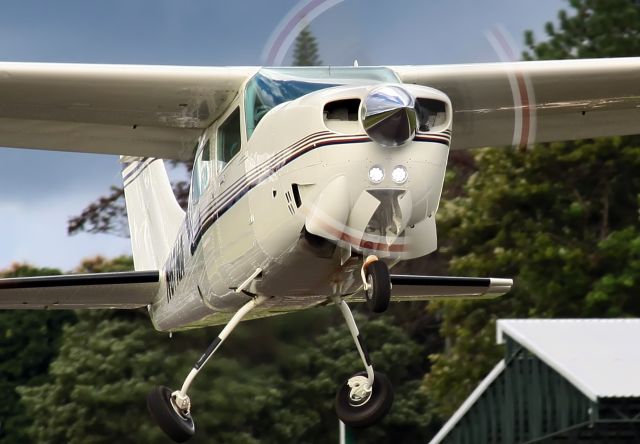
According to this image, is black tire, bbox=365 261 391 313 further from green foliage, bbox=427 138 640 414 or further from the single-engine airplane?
green foliage, bbox=427 138 640 414

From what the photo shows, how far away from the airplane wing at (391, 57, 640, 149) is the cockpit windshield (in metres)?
1.12

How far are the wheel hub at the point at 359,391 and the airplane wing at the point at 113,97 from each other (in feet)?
8.63

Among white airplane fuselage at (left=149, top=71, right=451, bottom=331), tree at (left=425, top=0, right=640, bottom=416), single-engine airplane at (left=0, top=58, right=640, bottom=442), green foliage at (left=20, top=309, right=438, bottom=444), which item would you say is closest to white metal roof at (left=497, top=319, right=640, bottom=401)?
green foliage at (left=20, top=309, right=438, bottom=444)

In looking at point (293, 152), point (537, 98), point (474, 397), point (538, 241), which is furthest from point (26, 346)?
point (293, 152)

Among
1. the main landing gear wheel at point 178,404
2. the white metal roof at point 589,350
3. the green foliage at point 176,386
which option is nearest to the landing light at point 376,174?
the main landing gear wheel at point 178,404

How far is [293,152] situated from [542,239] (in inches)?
690

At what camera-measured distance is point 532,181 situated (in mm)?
29141

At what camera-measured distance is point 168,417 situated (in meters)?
12.6

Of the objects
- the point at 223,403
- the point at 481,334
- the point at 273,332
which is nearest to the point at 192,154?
the point at 273,332

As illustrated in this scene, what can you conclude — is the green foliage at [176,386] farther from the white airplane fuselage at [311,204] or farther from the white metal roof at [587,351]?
the white airplane fuselage at [311,204]

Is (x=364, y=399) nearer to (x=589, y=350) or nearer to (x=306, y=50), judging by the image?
(x=306, y=50)

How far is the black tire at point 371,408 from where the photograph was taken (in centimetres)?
1282

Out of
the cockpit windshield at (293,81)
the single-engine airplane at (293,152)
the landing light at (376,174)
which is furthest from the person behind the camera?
the cockpit windshield at (293,81)

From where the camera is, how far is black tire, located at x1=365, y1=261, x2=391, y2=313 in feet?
36.9
